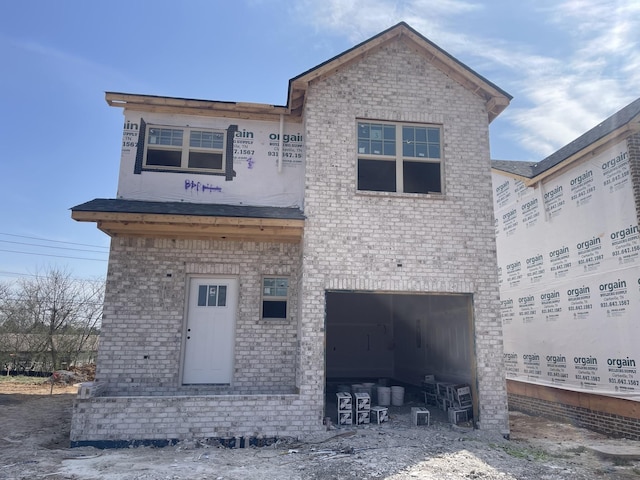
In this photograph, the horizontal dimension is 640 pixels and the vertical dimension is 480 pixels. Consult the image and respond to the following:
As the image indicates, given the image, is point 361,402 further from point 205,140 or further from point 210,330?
point 205,140

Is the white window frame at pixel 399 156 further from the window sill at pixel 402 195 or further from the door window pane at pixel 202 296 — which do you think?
the door window pane at pixel 202 296

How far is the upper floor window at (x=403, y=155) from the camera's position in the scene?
9242 millimetres

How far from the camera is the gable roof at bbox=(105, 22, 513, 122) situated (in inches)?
366

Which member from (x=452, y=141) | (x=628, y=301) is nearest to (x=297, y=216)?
A: (x=452, y=141)

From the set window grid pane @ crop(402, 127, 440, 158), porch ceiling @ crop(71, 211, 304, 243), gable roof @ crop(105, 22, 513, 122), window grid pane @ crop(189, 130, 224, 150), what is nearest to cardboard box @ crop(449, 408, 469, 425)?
porch ceiling @ crop(71, 211, 304, 243)

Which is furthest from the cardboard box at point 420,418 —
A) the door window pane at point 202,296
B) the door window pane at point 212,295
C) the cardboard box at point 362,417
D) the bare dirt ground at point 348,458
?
the door window pane at point 202,296

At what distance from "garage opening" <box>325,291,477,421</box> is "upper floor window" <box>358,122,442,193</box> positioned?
3766 millimetres

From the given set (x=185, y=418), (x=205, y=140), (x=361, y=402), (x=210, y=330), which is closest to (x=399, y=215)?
(x=361, y=402)

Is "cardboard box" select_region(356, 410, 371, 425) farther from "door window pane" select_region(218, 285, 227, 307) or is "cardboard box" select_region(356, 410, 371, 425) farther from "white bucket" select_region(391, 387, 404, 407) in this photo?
"door window pane" select_region(218, 285, 227, 307)

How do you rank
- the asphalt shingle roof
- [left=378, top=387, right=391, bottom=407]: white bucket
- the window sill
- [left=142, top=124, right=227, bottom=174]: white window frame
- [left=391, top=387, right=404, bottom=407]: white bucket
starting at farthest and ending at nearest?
[left=391, top=387, right=404, bottom=407]: white bucket
[left=378, top=387, right=391, bottom=407]: white bucket
[left=142, top=124, right=227, bottom=174]: white window frame
the window sill
the asphalt shingle roof

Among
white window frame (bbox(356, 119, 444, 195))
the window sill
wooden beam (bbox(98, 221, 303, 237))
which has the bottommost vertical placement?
wooden beam (bbox(98, 221, 303, 237))

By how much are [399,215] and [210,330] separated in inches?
171

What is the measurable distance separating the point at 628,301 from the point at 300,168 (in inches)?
286

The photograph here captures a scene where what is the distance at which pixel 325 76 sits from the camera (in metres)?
9.33
